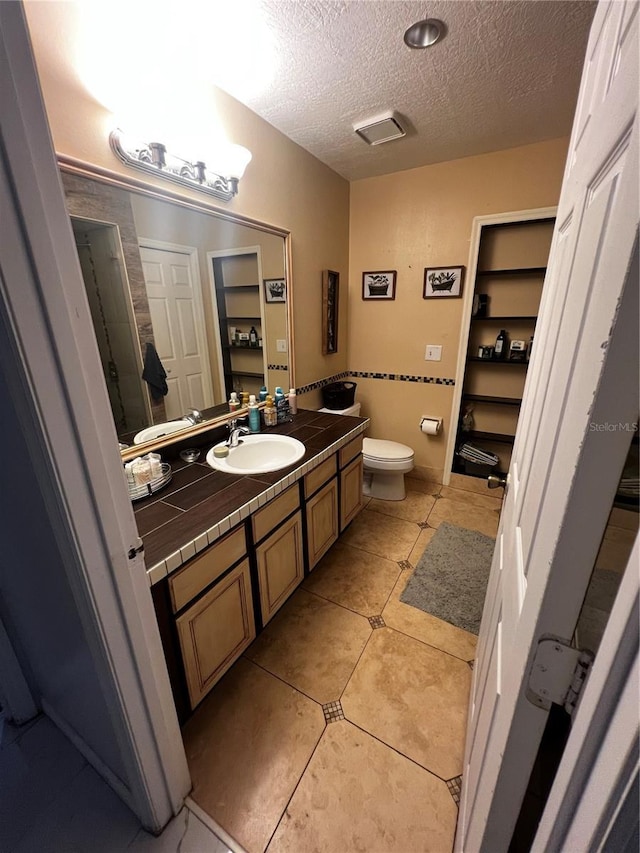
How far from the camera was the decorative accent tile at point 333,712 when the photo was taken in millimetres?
1263

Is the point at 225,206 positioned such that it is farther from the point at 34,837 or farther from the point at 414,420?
the point at 34,837

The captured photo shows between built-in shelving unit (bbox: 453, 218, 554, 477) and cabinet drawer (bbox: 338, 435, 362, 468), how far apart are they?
43.6 inches

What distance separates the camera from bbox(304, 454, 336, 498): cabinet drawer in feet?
5.30

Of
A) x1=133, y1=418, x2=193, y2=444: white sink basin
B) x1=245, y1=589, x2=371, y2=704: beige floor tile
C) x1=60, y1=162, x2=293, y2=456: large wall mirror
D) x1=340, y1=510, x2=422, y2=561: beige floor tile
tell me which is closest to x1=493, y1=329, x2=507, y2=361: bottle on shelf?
x1=340, y1=510, x2=422, y2=561: beige floor tile

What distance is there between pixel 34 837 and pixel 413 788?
1119mm

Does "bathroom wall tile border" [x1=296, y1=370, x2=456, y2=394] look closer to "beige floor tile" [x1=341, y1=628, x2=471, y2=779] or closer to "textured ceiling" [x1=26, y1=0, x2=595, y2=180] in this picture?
"textured ceiling" [x1=26, y1=0, x2=595, y2=180]

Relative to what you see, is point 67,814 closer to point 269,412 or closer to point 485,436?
point 269,412

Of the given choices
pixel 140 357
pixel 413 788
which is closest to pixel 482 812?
pixel 413 788

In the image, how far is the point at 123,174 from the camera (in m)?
1.22

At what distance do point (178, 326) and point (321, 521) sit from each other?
3.89 ft

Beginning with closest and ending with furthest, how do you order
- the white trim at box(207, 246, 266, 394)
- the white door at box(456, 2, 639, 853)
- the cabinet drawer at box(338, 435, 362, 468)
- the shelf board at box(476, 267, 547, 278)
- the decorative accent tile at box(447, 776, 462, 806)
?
the white door at box(456, 2, 639, 853)
the decorative accent tile at box(447, 776, 462, 806)
the white trim at box(207, 246, 266, 394)
the cabinet drawer at box(338, 435, 362, 468)
the shelf board at box(476, 267, 547, 278)

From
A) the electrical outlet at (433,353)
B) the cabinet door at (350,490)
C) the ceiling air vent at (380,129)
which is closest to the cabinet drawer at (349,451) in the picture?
the cabinet door at (350,490)

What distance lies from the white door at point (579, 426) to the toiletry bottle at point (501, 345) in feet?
6.38

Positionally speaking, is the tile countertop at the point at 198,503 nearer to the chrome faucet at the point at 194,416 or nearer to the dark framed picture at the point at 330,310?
the chrome faucet at the point at 194,416
